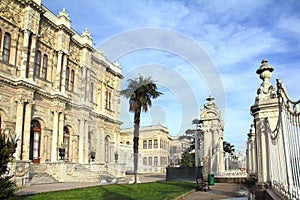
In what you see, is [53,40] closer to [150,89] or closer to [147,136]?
[150,89]

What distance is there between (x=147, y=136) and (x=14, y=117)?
4217 cm

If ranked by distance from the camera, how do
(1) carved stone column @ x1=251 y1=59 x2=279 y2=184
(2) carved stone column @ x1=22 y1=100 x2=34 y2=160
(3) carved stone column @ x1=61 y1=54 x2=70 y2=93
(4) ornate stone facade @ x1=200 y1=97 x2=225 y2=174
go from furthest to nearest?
(3) carved stone column @ x1=61 y1=54 x2=70 y2=93 → (2) carved stone column @ x1=22 y1=100 x2=34 y2=160 → (4) ornate stone facade @ x1=200 y1=97 x2=225 y2=174 → (1) carved stone column @ x1=251 y1=59 x2=279 y2=184

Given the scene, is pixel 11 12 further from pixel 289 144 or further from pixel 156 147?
pixel 156 147

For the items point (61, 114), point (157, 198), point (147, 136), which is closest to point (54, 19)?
point (61, 114)

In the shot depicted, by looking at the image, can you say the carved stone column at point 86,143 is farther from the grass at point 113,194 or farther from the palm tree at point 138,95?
the grass at point 113,194

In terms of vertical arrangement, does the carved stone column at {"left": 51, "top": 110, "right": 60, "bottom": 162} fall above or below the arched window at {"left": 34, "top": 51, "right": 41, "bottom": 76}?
below

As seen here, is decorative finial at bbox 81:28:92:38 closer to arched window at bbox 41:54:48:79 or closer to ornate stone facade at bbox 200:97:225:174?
arched window at bbox 41:54:48:79

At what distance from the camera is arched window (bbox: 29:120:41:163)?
71.2ft

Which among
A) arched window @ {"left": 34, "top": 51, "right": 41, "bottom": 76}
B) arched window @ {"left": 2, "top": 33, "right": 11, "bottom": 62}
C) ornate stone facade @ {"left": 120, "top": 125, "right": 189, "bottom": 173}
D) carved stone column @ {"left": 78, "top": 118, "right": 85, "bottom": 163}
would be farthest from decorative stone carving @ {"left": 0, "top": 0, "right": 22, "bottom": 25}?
ornate stone facade @ {"left": 120, "top": 125, "right": 189, "bottom": 173}

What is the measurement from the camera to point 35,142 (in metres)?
22.0

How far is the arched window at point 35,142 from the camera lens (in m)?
21.7

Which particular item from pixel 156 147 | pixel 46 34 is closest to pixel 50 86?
pixel 46 34

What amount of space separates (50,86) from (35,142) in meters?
5.02

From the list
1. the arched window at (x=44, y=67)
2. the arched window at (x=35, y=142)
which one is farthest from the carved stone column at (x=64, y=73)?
the arched window at (x=35, y=142)
